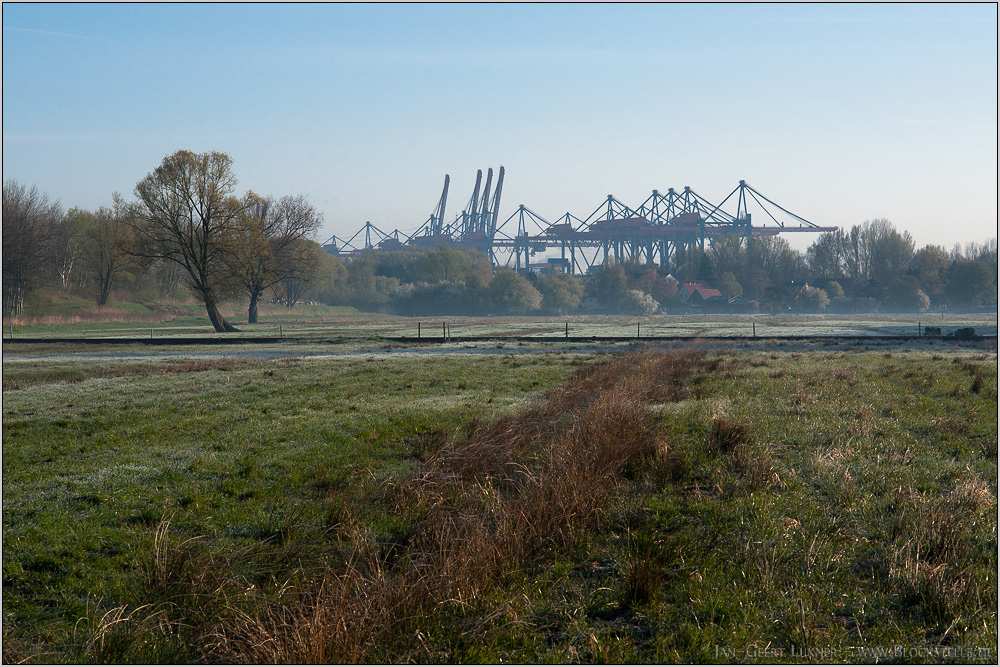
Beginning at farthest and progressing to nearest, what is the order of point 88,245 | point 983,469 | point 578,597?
1. point 88,245
2. point 983,469
3. point 578,597

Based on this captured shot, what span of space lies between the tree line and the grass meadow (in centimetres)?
A: 3801

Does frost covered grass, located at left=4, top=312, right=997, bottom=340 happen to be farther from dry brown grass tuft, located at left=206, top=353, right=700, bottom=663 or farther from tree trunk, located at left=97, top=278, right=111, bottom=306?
dry brown grass tuft, located at left=206, top=353, right=700, bottom=663

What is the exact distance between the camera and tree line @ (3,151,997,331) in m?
49.6

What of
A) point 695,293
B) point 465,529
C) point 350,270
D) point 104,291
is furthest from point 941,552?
point 350,270

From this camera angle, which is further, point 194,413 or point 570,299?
point 570,299

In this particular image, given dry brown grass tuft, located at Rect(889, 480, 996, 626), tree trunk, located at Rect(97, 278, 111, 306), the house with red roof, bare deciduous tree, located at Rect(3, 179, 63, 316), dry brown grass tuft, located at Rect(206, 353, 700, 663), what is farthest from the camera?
the house with red roof

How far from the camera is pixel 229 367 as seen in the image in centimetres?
2475

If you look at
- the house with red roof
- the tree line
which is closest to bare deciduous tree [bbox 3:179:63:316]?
the tree line

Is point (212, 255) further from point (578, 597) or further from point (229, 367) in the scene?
point (578, 597)

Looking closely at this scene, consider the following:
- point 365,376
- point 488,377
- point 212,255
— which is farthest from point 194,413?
point 212,255

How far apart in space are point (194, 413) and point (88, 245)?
67.4 meters

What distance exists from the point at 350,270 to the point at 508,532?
12397 centimetres

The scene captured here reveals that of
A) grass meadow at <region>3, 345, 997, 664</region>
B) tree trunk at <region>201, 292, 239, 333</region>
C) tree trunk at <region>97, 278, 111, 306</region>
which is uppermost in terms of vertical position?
tree trunk at <region>97, 278, 111, 306</region>

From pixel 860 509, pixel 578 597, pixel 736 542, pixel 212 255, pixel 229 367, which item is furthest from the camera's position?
pixel 212 255
